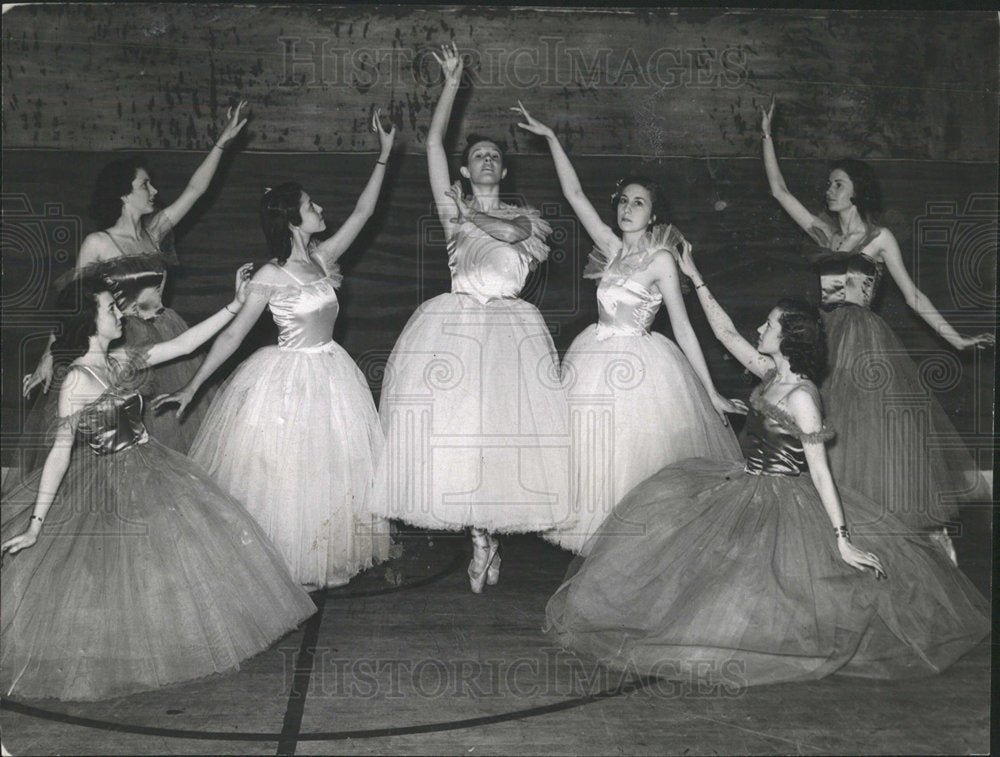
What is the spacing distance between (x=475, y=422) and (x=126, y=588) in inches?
57.9

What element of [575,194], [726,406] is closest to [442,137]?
[575,194]

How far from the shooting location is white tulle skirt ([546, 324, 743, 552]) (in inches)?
176

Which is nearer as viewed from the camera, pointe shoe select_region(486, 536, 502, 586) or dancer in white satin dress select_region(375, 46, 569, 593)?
dancer in white satin dress select_region(375, 46, 569, 593)

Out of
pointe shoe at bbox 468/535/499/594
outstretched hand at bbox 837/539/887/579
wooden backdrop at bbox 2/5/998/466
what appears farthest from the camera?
wooden backdrop at bbox 2/5/998/466

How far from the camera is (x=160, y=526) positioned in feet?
11.8

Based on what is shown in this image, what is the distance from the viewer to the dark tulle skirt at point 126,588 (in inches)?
133

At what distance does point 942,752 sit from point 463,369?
221 cm

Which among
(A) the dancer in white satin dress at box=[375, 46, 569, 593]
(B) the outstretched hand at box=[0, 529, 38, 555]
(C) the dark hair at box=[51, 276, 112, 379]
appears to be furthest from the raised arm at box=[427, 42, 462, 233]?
(B) the outstretched hand at box=[0, 529, 38, 555]

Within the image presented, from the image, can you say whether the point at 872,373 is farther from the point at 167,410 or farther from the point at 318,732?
the point at 167,410

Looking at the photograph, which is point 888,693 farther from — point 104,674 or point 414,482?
point 104,674

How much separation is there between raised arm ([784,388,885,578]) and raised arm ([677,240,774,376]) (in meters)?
0.20

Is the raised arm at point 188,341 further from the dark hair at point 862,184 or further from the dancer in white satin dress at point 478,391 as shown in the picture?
the dark hair at point 862,184

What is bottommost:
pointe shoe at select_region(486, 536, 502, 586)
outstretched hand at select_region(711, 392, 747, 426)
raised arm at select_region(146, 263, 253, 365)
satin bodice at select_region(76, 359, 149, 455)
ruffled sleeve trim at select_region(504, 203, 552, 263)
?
pointe shoe at select_region(486, 536, 502, 586)

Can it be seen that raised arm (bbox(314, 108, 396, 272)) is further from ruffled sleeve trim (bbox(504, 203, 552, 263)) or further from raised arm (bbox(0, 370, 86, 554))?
raised arm (bbox(0, 370, 86, 554))
